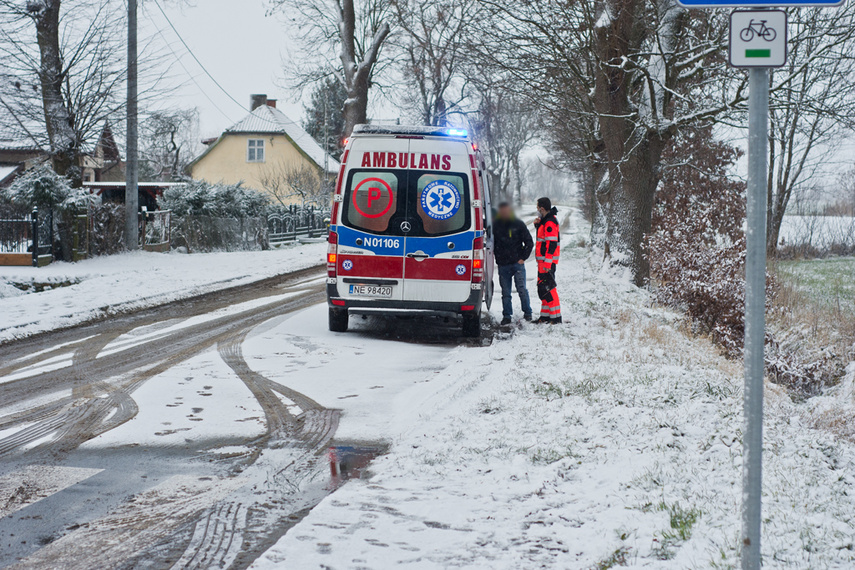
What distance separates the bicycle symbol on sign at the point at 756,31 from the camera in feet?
10.0

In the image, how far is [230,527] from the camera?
4098 millimetres

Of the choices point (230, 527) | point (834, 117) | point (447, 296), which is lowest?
point (230, 527)

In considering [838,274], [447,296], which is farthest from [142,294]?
[838,274]

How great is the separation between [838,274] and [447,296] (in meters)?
20.8

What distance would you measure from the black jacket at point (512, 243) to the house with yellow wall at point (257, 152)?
134 ft

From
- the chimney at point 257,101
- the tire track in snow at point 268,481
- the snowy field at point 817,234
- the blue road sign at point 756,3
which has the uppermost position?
the chimney at point 257,101

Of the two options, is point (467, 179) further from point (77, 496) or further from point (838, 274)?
point (838, 274)

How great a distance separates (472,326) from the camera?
33.7 feet

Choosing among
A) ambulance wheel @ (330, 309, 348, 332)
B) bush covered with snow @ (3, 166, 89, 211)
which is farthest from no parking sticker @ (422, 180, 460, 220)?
bush covered with snow @ (3, 166, 89, 211)

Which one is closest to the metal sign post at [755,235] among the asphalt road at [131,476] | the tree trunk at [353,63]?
the asphalt road at [131,476]

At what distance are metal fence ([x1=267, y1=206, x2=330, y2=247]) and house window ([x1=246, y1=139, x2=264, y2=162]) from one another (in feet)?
53.7

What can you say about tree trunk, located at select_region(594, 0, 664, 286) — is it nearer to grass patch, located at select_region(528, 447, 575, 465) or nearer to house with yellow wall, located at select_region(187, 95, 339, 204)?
grass patch, located at select_region(528, 447, 575, 465)

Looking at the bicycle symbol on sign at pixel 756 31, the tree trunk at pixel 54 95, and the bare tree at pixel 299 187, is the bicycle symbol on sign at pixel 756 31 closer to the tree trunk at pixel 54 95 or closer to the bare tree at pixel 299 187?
the tree trunk at pixel 54 95

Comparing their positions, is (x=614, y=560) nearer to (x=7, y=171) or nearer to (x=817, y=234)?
(x=817, y=234)
